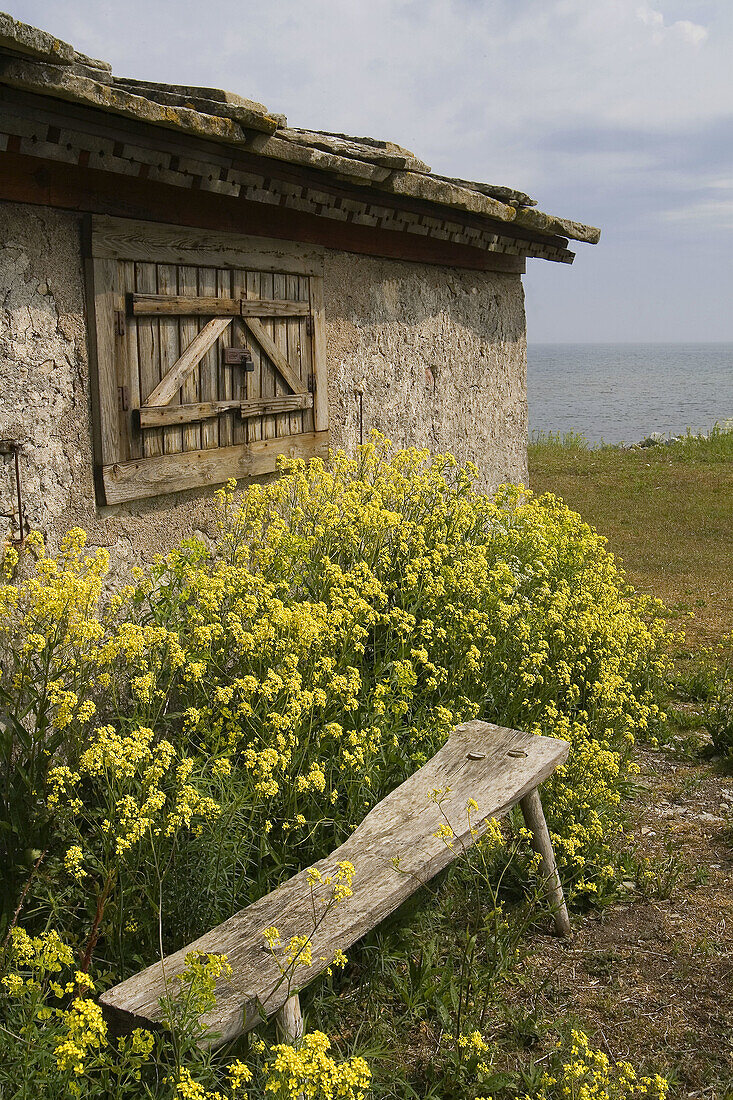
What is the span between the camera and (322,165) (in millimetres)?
4520

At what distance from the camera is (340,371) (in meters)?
5.76

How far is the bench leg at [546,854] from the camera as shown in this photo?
3510 millimetres

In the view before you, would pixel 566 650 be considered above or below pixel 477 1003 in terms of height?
above

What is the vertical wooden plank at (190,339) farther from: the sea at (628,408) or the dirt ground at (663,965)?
the sea at (628,408)

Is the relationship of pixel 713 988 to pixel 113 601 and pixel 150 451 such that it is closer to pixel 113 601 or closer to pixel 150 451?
pixel 113 601

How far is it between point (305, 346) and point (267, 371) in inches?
16.9

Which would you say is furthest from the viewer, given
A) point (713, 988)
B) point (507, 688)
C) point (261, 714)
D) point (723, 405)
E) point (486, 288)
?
point (723, 405)

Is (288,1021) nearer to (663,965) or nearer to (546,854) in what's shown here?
(546,854)

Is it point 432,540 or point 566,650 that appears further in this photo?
point 432,540

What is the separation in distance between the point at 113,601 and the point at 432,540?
2.13 meters

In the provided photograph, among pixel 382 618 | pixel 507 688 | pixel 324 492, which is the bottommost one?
pixel 507 688

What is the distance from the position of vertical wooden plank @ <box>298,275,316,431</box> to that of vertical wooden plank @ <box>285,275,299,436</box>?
0.06ft

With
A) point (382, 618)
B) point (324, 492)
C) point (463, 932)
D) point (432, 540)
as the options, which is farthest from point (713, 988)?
point (324, 492)

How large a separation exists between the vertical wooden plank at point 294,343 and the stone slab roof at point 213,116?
2.07 feet
